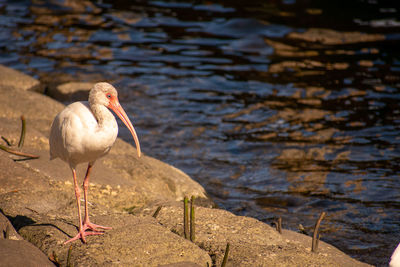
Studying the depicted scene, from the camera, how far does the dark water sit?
6699 millimetres

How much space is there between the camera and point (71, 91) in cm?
975

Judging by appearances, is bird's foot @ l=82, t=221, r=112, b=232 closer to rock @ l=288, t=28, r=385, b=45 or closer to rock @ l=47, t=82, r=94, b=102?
rock @ l=47, t=82, r=94, b=102

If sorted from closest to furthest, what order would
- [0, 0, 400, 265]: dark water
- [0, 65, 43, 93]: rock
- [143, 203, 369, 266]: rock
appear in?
[143, 203, 369, 266]: rock, [0, 0, 400, 265]: dark water, [0, 65, 43, 93]: rock

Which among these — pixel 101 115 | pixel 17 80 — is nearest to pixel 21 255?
pixel 101 115

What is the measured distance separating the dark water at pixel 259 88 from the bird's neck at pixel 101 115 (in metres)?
2.67

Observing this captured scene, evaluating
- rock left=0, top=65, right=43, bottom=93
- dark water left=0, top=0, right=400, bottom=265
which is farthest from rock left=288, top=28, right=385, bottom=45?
rock left=0, top=65, right=43, bottom=93

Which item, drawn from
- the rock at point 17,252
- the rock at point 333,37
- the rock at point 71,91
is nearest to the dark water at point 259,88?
the rock at point 333,37

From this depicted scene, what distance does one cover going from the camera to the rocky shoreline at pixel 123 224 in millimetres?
3836

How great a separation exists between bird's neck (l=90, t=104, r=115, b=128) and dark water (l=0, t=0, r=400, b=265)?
8.75 feet

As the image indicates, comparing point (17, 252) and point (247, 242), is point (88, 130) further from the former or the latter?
point (247, 242)

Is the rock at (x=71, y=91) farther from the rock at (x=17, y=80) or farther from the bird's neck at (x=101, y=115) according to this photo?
the bird's neck at (x=101, y=115)

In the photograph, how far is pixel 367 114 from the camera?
9148 mm

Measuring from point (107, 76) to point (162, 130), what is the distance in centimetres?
273

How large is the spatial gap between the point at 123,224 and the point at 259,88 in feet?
20.9
